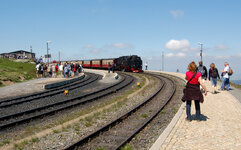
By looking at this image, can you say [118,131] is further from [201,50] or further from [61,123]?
[201,50]

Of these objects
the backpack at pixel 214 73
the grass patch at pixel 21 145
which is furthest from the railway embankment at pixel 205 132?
the backpack at pixel 214 73

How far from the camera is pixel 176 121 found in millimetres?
8445

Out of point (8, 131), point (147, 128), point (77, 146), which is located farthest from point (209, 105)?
point (8, 131)

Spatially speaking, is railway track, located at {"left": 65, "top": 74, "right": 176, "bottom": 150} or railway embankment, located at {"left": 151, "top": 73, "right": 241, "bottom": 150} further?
railway track, located at {"left": 65, "top": 74, "right": 176, "bottom": 150}

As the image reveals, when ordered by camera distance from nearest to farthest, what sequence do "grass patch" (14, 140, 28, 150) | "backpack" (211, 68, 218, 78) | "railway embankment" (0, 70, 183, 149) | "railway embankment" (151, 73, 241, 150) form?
"railway embankment" (151, 73, 241, 150) → "grass patch" (14, 140, 28, 150) → "railway embankment" (0, 70, 183, 149) → "backpack" (211, 68, 218, 78)

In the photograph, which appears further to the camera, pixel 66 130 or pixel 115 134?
pixel 66 130

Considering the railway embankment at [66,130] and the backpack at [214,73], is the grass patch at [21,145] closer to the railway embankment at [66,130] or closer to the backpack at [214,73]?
the railway embankment at [66,130]

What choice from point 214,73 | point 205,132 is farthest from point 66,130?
point 214,73

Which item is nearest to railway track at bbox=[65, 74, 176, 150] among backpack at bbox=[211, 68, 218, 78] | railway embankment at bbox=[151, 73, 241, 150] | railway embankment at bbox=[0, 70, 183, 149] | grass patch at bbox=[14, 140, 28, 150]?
railway embankment at bbox=[0, 70, 183, 149]

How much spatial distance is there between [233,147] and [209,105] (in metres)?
6.25

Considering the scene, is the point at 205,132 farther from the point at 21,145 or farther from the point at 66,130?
the point at 21,145

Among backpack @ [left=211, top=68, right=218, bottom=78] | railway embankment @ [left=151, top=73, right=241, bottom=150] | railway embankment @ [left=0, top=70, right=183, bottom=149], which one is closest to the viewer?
railway embankment @ [left=151, top=73, right=241, bottom=150]

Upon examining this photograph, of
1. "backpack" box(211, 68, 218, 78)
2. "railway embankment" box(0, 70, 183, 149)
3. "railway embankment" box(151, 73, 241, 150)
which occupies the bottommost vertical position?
"railway embankment" box(0, 70, 183, 149)

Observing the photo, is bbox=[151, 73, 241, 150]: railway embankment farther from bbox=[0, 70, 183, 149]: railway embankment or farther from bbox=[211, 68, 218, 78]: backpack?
bbox=[211, 68, 218, 78]: backpack
